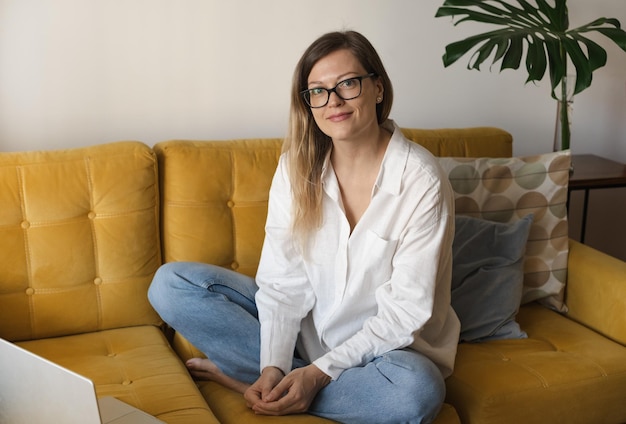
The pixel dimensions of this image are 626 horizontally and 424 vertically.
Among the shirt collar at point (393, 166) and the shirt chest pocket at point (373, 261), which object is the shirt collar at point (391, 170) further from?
the shirt chest pocket at point (373, 261)

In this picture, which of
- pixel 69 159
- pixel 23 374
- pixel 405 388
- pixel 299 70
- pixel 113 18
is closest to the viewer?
pixel 23 374

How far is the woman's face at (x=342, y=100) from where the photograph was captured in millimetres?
1896

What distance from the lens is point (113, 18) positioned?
2424 millimetres

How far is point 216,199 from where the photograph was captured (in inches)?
90.5

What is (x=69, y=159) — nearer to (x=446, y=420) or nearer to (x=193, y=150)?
(x=193, y=150)

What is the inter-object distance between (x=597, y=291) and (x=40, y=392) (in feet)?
5.06

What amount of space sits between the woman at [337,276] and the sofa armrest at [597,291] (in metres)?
0.49

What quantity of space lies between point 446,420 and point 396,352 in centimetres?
18

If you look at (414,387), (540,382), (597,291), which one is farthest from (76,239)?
(597,291)

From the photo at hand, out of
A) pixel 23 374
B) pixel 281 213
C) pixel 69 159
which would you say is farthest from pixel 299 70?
pixel 23 374

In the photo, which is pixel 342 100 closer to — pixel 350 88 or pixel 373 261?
pixel 350 88

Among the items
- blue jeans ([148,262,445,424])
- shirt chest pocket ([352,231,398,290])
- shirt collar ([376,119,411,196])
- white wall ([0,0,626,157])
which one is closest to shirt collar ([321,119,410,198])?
shirt collar ([376,119,411,196])

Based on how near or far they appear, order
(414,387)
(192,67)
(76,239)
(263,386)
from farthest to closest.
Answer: (192,67) → (76,239) → (263,386) → (414,387)

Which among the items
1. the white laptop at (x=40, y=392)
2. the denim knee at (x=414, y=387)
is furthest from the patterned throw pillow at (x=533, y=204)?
the white laptop at (x=40, y=392)
